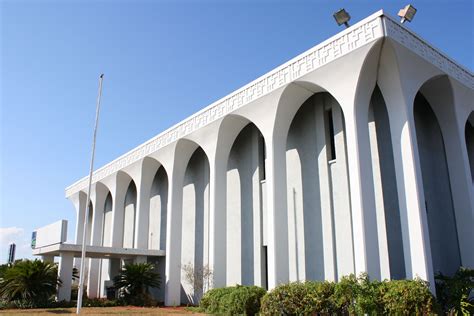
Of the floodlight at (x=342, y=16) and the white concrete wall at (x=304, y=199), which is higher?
the floodlight at (x=342, y=16)

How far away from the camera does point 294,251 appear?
17.7 m

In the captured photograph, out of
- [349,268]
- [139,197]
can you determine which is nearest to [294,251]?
[349,268]

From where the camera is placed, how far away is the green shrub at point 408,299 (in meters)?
11.6

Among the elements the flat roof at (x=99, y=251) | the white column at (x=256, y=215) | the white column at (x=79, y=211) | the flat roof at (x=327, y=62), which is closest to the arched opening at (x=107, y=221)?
the white column at (x=79, y=211)

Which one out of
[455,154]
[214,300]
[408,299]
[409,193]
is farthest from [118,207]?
[408,299]

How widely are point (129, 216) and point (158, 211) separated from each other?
4.48 metres

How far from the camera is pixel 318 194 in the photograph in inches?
690

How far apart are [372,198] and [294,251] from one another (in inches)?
197

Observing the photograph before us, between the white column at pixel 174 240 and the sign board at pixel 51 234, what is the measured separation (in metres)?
5.26

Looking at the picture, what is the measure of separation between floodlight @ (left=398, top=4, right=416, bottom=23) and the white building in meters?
0.98

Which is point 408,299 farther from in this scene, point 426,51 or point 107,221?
point 107,221

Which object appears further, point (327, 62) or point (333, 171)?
point (333, 171)

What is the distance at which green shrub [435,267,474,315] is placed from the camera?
13.1 m

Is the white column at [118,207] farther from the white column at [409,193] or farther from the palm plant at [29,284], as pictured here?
the white column at [409,193]
